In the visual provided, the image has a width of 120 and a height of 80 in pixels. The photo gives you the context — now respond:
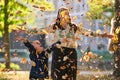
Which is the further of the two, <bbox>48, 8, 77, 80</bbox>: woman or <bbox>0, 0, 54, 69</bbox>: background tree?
<bbox>0, 0, 54, 69</bbox>: background tree

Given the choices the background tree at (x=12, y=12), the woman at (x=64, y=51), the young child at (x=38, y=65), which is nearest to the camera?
the woman at (x=64, y=51)

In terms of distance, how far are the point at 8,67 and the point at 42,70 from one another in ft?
45.6

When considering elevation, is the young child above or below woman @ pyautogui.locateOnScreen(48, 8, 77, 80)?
below

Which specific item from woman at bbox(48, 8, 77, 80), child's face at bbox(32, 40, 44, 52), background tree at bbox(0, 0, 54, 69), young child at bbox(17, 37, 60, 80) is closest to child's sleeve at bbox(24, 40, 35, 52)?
child's face at bbox(32, 40, 44, 52)

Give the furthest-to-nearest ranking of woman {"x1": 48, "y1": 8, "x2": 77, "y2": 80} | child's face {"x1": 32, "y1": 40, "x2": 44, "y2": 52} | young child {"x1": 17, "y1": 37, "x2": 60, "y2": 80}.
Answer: young child {"x1": 17, "y1": 37, "x2": 60, "y2": 80}, child's face {"x1": 32, "y1": 40, "x2": 44, "y2": 52}, woman {"x1": 48, "y1": 8, "x2": 77, "y2": 80}

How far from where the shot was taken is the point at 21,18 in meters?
24.2

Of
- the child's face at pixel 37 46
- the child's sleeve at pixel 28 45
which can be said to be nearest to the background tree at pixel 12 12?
the child's sleeve at pixel 28 45

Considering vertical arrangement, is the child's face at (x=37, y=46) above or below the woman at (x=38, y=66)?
above

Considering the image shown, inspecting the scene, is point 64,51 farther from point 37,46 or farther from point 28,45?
point 28,45

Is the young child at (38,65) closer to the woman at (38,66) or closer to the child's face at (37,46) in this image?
the woman at (38,66)

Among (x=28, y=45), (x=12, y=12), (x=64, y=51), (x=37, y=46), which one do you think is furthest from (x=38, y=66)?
(x=12, y=12)

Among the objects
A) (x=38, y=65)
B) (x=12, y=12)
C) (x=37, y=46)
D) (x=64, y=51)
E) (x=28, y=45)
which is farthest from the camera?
(x=12, y=12)

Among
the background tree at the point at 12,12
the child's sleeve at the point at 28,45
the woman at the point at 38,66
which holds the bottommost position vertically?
the background tree at the point at 12,12

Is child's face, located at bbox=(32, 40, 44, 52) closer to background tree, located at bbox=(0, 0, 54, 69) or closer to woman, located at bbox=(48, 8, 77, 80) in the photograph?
woman, located at bbox=(48, 8, 77, 80)
